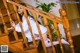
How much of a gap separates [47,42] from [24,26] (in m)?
0.55

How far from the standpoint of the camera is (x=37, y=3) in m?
5.69

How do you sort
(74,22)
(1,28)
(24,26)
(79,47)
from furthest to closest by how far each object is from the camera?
1. (74,22)
2. (79,47)
3. (1,28)
4. (24,26)

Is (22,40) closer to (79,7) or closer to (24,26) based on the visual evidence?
(24,26)

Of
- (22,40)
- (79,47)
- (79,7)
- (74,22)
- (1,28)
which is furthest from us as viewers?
(79,7)

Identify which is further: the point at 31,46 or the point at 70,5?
the point at 70,5

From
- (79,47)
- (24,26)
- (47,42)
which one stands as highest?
(24,26)

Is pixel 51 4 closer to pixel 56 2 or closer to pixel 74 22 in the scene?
pixel 56 2

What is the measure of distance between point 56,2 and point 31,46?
2.60m

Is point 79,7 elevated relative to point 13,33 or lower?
elevated

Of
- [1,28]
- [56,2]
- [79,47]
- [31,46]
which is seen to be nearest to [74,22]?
[56,2]

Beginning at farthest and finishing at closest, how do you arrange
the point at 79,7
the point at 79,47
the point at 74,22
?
the point at 79,7 → the point at 74,22 → the point at 79,47

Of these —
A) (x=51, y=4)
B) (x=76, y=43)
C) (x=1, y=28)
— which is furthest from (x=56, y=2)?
(x=1, y=28)

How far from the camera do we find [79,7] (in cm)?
840

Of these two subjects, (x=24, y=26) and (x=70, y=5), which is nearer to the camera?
(x=24, y=26)
